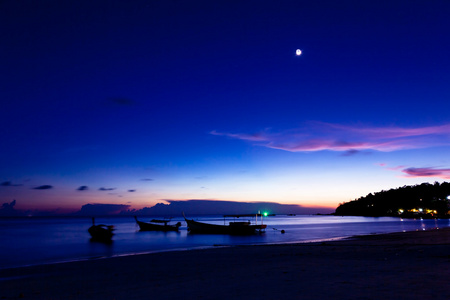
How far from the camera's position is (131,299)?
8148 mm

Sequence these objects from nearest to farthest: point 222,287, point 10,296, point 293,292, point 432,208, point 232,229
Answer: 1. point 293,292
2. point 222,287
3. point 10,296
4. point 232,229
5. point 432,208

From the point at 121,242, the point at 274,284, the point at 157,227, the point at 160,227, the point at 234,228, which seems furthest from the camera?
the point at 157,227

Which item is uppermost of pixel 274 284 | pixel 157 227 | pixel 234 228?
pixel 274 284

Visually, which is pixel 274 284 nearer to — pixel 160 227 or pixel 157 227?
pixel 160 227

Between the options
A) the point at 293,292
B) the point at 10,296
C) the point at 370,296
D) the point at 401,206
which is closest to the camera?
the point at 370,296

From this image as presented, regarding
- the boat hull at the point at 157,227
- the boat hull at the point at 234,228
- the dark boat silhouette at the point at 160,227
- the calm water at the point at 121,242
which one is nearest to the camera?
the calm water at the point at 121,242

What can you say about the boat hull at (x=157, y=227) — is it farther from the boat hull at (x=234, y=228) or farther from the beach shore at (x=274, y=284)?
the beach shore at (x=274, y=284)

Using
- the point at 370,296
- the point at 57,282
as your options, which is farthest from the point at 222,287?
the point at 57,282

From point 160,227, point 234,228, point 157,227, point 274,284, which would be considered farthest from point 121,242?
point 274,284

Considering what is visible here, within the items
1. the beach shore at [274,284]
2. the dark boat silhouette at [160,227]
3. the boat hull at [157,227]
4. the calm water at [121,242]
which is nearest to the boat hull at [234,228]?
the calm water at [121,242]

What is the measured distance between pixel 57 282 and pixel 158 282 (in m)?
4.60

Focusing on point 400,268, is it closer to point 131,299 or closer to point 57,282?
point 131,299

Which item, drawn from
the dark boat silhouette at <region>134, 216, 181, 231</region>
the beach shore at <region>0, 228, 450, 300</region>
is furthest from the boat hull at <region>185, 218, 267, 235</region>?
the beach shore at <region>0, 228, 450, 300</region>

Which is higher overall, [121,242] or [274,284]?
[274,284]
